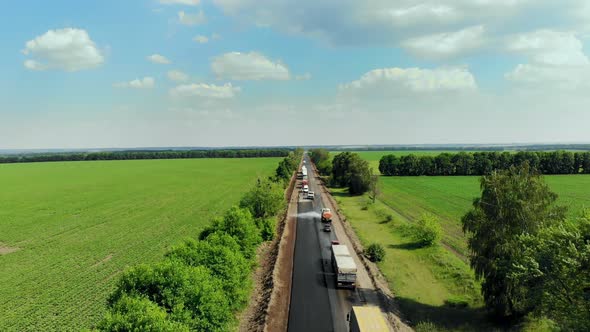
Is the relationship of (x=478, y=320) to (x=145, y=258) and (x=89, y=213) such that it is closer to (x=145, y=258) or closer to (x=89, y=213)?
(x=145, y=258)

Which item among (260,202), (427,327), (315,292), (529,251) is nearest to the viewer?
(529,251)

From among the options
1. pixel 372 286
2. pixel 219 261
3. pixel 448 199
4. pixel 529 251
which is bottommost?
pixel 372 286

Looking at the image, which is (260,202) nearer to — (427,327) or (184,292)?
(184,292)

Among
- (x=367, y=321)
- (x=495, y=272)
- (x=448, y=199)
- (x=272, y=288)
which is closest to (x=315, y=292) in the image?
(x=272, y=288)

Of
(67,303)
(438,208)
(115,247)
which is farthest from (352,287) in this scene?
(438,208)

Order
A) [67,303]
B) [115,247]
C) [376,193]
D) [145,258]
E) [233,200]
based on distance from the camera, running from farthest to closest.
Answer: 1. [233,200]
2. [376,193]
3. [115,247]
4. [145,258]
5. [67,303]

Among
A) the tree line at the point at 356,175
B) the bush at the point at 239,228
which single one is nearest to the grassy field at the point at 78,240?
the bush at the point at 239,228

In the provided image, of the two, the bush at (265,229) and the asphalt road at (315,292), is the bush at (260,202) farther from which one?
the asphalt road at (315,292)
